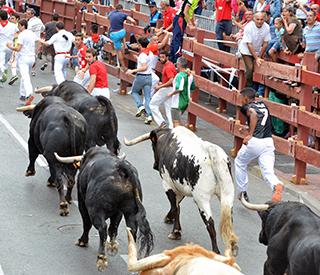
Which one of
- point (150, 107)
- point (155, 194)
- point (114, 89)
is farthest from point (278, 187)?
point (114, 89)

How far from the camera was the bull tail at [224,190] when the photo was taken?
11078 millimetres

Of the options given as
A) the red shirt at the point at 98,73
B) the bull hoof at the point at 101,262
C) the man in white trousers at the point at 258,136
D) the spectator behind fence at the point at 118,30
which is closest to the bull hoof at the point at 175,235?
the man in white trousers at the point at 258,136

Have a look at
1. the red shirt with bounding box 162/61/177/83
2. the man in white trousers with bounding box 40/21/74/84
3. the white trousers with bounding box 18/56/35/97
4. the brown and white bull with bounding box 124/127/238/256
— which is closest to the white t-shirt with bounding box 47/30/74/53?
the man in white trousers with bounding box 40/21/74/84

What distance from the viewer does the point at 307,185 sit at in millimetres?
15328

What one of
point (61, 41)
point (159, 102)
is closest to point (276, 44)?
point (159, 102)

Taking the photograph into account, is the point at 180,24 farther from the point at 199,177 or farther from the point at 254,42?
the point at 199,177

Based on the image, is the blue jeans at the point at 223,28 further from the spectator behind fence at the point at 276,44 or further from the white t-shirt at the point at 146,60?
the spectator behind fence at the point at 276,44

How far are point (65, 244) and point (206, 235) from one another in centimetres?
198

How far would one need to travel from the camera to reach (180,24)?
21.0 m

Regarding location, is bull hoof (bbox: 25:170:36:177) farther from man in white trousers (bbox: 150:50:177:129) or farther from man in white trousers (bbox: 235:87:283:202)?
man in white trousers (bbox: 150:50:177:129)

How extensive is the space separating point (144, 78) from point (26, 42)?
3364mm

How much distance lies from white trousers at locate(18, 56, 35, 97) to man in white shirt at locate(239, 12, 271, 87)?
6.30 metres

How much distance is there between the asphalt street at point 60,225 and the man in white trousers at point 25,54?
4090mm

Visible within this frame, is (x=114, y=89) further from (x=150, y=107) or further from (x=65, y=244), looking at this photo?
(x=65, y=244)
